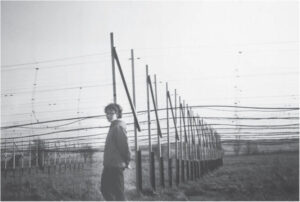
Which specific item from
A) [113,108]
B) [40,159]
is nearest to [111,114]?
[113,108]

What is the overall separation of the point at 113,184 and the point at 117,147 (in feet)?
1.55

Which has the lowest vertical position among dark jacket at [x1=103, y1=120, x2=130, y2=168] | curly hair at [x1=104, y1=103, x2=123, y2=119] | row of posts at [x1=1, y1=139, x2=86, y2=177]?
row of posts at [x1=1, y1=139, x2=86, y2=177]

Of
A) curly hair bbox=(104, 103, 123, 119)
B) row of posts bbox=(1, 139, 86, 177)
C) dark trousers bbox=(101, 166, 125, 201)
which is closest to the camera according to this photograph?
dark trousers bbox=(101, 166, 125, 201)

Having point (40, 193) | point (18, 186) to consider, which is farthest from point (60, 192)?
point (18, 186)

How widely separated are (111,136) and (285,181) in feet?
15.3

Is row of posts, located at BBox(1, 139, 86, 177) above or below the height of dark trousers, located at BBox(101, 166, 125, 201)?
below

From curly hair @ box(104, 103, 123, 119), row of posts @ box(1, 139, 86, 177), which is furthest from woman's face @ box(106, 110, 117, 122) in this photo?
row of posts @ box(1, 139, 86, 177)

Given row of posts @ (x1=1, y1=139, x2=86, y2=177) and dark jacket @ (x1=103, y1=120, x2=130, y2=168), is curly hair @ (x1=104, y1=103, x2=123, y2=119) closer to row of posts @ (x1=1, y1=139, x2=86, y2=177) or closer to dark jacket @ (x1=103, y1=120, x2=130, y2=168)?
dark jacket @ (x1=103, y1=120, x2=130, y2=168)

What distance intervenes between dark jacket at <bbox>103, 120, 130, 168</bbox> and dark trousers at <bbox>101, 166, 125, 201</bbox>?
0.29ft

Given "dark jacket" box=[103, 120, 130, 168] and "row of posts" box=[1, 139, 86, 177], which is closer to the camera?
"dark jacket" box=[103, 120, 130, 168]

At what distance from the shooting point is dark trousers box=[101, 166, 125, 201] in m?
4.68

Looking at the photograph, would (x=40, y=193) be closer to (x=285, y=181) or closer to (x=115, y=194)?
(x=115, y=194)

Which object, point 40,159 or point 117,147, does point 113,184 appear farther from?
point 40,159

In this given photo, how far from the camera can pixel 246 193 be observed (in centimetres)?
709
